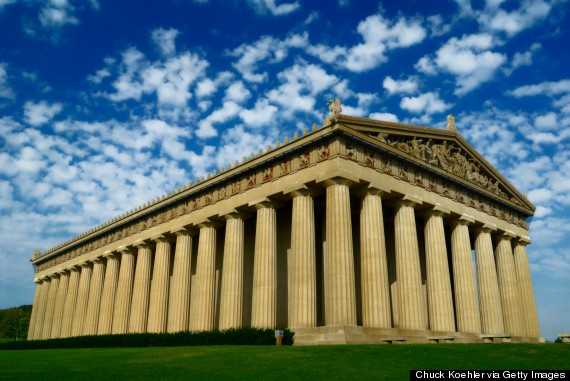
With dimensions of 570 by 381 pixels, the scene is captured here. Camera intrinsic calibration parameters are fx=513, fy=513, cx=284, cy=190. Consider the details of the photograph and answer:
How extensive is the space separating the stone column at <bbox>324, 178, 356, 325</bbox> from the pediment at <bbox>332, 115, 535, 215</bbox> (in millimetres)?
5234

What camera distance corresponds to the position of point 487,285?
47625 mm

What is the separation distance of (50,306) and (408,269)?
189ft

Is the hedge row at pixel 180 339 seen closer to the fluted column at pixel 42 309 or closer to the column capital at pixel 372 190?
the column capital at pixel 372 190

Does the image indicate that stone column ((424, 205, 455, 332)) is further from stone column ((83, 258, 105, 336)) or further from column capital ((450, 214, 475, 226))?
stone column ((83, 258, 105, 336))

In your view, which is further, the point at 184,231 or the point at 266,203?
the point at 184,231

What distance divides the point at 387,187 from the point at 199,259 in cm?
1886

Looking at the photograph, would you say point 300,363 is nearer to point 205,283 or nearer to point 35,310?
point 205,283

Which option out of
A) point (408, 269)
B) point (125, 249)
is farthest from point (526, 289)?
point (125, 249)

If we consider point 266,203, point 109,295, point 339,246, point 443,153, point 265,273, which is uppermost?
point 443,153

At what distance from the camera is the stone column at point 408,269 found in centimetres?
3794

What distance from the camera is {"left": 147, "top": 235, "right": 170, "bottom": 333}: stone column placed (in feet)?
169

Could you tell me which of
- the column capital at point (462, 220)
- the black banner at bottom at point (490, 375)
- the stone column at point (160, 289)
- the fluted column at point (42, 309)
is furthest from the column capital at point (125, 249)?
the black banner at bottom at point (490, 375)

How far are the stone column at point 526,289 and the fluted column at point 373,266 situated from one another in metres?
23.8

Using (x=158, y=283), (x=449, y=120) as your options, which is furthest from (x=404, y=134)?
(x=158, y=283)
